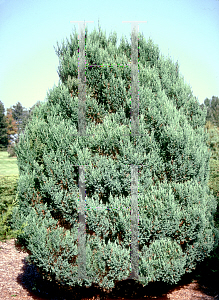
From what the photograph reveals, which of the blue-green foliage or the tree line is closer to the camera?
the blue-green foliage

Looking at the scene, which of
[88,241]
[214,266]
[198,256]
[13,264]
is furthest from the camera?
[13,264]

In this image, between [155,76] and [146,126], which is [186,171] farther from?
[155,76]

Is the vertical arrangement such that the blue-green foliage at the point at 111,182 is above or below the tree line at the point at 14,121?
below

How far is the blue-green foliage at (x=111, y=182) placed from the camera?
465 centimetres

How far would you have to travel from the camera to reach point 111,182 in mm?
4816

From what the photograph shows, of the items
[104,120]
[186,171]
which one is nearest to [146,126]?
[104,120]

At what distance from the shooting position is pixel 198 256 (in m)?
5.10

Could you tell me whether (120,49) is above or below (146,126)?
above

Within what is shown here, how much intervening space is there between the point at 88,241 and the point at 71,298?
1.92 meters

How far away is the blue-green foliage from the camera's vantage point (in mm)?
4652

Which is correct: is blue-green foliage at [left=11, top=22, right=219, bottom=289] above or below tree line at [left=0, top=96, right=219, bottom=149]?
below

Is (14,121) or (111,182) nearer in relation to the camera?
(111,182)

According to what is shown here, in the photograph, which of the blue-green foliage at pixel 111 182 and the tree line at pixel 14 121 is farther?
the tree line at pixel 14 121

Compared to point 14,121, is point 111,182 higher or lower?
lower
